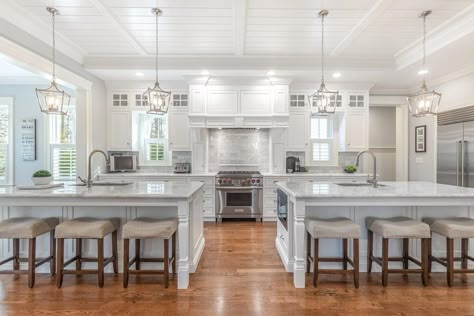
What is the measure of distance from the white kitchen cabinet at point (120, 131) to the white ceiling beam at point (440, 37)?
4940 mm

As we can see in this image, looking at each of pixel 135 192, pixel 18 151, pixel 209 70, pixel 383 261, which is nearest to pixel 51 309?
pixel 135 192

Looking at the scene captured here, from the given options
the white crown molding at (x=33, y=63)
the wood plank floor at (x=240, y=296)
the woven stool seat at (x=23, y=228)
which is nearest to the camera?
the wood plank floor at (x=240, y=296)

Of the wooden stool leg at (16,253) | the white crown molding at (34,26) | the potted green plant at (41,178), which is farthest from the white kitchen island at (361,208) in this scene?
the white crown molding at (34,26)

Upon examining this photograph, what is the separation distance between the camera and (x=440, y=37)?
11.7 feet

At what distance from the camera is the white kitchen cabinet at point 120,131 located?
5.40 metres

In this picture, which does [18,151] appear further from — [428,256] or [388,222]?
[428,256]

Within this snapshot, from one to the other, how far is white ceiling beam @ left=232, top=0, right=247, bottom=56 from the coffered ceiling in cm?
1

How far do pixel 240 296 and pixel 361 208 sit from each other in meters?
1.54

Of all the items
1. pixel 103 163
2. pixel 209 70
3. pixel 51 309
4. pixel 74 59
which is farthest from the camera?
pixel 103 163

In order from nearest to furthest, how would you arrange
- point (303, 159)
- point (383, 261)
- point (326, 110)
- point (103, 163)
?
point (383, 261) → point (326, 110) → point (103, 163) → point (303, 159)

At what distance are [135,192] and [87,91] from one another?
298 cm

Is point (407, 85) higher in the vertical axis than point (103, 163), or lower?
higher

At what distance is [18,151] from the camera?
5.44m

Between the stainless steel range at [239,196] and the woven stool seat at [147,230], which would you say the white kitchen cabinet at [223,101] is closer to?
the stainless steel range at [239,196]
